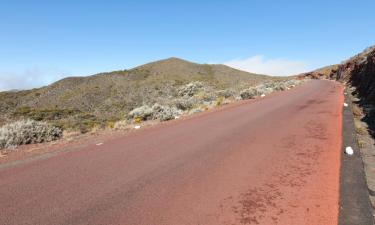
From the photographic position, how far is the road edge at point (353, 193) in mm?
4289

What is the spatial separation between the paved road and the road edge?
0.14 metres

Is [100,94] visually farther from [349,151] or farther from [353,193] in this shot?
[353,193]

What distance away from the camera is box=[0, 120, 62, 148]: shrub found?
10.3 meters

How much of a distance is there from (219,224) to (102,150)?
5.18 metres

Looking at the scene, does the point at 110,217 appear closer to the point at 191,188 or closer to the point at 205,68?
the point at 191,188

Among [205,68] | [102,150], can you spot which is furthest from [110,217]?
[205,68]

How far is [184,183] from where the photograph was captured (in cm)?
570

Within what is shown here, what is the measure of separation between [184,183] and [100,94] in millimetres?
60316

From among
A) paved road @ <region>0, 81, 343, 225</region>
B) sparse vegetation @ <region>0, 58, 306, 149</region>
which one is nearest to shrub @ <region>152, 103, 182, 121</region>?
paved road @ <region>0, 81, 343, 225</region>

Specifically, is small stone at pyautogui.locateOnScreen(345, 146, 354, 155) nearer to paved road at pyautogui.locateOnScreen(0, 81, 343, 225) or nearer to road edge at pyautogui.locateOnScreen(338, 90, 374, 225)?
road edge at pyautogui.locateOnScreen(338, 90, 374, 225)

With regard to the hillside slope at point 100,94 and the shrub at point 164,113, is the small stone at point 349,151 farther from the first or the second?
the hillside slope at point 100,94

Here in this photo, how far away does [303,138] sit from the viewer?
916 centimetres

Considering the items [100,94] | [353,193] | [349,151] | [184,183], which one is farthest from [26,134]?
[100,94]

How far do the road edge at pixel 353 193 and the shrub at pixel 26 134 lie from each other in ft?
30.3
